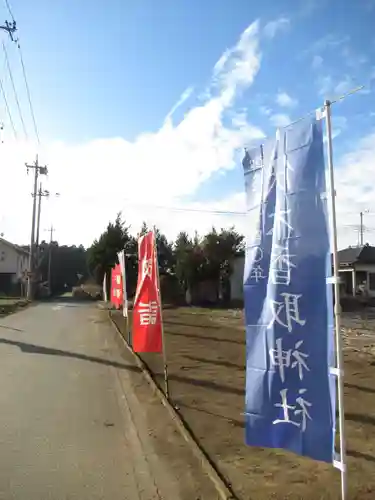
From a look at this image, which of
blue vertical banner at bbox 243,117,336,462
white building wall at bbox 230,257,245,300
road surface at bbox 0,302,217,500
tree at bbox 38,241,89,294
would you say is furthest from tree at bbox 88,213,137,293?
blue vertical banner at bbox 243,117,336,462

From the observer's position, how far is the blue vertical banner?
4.22 metres

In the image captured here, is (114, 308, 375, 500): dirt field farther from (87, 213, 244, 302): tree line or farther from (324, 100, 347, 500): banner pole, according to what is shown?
(87, 213, 244, 302): tree line

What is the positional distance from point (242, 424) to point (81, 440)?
2.18 metres

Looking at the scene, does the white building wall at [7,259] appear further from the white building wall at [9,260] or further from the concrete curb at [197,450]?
the concrete curb at [197,450]

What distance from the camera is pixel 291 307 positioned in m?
4.39

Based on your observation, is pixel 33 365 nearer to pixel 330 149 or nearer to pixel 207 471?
pixel 207 471

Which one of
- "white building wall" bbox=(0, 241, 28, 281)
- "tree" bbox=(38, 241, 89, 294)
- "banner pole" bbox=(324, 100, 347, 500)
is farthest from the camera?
"tree" bbox=(38, 241, 89, 294)

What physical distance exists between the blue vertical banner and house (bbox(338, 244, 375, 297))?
1483 inches

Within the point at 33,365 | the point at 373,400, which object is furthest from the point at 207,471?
the point at 33,365

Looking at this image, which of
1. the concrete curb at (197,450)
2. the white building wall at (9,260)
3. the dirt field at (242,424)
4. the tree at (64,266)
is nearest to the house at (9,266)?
the white building wall at (9,260)

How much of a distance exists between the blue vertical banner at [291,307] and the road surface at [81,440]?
101cm

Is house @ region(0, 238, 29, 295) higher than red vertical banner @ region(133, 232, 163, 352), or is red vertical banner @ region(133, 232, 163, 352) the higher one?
house @ region(0, 238, 29, 295)

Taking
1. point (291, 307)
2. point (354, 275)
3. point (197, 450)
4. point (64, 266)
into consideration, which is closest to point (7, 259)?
point (64, 266)

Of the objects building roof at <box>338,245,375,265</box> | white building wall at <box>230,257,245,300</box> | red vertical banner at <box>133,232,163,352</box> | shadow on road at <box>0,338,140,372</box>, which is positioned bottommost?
shadow on road at <box>0,338,140,372</box>
